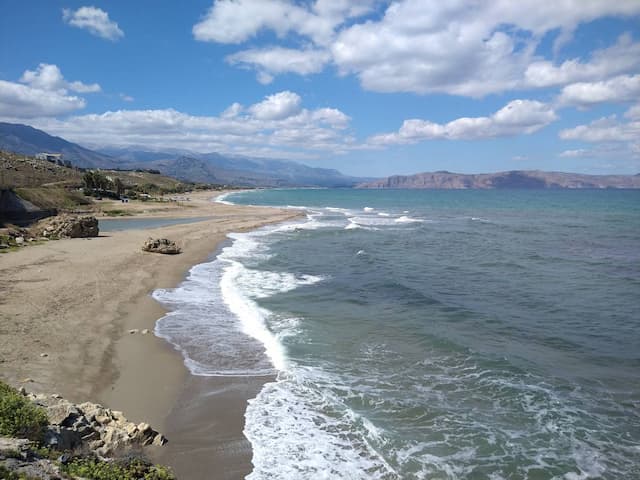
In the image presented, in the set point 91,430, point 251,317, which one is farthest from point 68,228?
point 91,430

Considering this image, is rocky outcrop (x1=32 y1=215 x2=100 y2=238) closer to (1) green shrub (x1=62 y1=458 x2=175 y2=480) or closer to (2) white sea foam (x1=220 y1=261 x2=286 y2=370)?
(2) white sea foam (x1=220 y1=261 x2=286 y2=370)

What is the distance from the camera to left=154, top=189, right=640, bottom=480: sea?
8180 millimetres

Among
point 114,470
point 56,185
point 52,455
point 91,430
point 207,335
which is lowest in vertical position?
point 207,335

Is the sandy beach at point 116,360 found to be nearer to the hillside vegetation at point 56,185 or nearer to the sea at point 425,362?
the sea at point 425,362

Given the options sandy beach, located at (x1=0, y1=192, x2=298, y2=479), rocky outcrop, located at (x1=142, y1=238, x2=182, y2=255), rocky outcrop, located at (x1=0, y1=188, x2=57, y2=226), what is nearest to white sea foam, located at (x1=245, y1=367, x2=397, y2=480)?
sandy beach, located at (x1=0, y1=192, x2=298, y2=479)

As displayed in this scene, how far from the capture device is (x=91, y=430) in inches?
279

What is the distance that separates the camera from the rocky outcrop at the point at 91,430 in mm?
6410

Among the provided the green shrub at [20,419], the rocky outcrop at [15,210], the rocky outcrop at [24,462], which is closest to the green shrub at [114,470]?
the rocky outcrop at [24,462]

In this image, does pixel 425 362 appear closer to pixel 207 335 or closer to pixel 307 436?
pixel 307 436

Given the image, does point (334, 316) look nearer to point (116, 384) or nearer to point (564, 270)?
point (116, 384)

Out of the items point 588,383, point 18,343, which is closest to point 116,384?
point 18,343

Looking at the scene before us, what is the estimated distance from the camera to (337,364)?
12094 millimetres

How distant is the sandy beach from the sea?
623mm

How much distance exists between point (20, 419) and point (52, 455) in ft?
2.75
